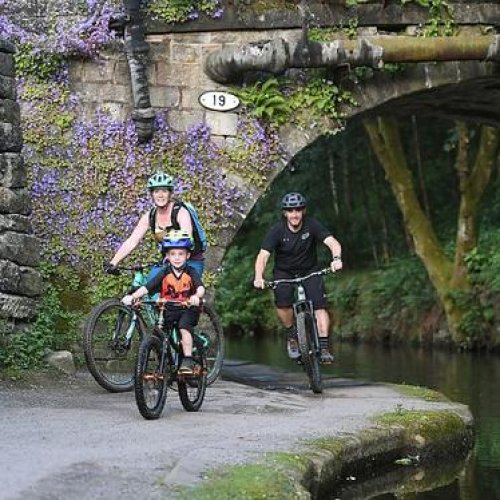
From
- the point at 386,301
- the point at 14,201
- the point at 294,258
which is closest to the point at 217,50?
the point at 294,258

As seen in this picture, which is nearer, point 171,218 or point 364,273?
point 171,218

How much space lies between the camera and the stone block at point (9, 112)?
10.2m

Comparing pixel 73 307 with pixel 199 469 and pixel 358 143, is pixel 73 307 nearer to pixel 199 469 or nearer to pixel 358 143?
pixel 199 469

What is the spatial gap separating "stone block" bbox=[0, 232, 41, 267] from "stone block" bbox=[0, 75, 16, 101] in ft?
3.59

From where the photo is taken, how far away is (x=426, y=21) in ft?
40.9

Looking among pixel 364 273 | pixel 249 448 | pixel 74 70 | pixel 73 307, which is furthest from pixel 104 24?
pixel 364 273

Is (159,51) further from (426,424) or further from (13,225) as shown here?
(426,424)

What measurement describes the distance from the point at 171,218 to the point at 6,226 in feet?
4.56

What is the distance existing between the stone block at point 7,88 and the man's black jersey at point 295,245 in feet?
7.70

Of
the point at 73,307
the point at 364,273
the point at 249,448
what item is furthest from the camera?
the point at 364,273

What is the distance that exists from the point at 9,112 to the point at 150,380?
3.23 meters

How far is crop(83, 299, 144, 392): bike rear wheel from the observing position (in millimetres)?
9453

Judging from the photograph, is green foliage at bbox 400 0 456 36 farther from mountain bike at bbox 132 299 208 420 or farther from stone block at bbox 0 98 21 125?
mountain bike at bbox 132 299 208 420

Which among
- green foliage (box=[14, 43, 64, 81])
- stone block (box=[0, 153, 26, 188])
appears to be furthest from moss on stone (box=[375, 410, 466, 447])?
green foliage (box=[14, 43, 64, 81])
